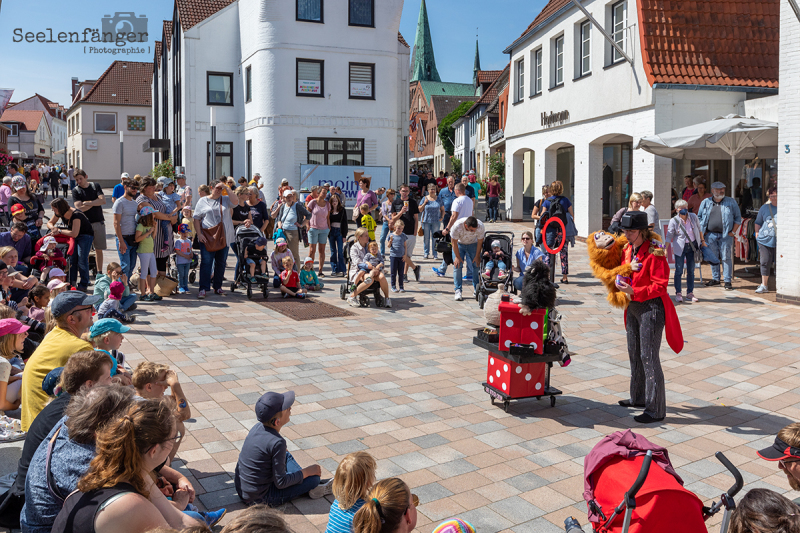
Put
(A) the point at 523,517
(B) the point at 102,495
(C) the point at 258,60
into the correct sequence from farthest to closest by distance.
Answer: (C) the point at 258,60
(A) the point at 523,517
(B) the point at 102,495

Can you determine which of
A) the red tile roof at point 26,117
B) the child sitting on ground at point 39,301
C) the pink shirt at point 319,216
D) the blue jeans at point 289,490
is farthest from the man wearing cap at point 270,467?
the red tile roof at point 26,117

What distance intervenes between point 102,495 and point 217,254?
388 inches

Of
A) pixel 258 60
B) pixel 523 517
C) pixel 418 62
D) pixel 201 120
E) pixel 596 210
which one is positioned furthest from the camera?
pixel 418 62

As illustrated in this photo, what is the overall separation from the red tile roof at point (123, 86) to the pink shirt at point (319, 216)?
1805 inches

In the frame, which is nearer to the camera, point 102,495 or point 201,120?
point 102,495

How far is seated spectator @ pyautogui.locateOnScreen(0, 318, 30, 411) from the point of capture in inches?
228

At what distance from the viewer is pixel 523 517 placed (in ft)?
15.2

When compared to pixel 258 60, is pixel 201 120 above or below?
below

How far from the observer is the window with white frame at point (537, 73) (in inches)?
981

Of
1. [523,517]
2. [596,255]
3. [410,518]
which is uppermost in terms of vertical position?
[596,255]

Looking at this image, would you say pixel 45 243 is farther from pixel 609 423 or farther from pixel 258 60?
pixel 258 60

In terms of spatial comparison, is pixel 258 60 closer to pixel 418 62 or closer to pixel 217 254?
pixel 217 254

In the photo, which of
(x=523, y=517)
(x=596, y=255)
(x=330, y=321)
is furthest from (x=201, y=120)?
(x=523, y=517)

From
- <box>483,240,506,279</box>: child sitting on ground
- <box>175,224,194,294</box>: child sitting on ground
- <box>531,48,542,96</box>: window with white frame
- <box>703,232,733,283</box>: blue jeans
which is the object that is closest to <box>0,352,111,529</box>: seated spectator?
<box>175,224,194,294</box>: child sitting on ground
